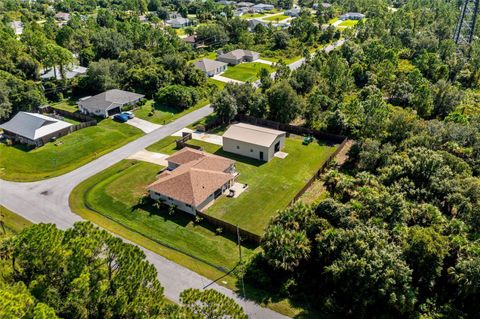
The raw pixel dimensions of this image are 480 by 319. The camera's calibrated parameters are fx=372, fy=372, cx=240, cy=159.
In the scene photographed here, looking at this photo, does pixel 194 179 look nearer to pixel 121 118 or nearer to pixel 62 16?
pixel 121 118

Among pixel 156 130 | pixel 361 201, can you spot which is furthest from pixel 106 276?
pixel 156 130

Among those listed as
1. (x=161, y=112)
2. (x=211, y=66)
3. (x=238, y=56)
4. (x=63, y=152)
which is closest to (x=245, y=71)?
(x=238, y=56)

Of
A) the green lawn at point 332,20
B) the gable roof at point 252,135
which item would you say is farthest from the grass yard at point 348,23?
the gable roof at point 252,135

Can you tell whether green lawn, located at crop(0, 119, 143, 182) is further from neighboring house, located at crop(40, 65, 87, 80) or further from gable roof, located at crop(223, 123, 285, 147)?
neighboring house, located at crop(40, 65, 87, 80)

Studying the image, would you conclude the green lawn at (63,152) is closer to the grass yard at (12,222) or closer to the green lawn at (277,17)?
the grass yard at (12,222)

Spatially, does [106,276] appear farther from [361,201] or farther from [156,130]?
[156,130]

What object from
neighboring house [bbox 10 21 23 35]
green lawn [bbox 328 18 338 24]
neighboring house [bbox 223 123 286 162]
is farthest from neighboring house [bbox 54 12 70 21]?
neighboring house [bbox 223 123 286 162]
